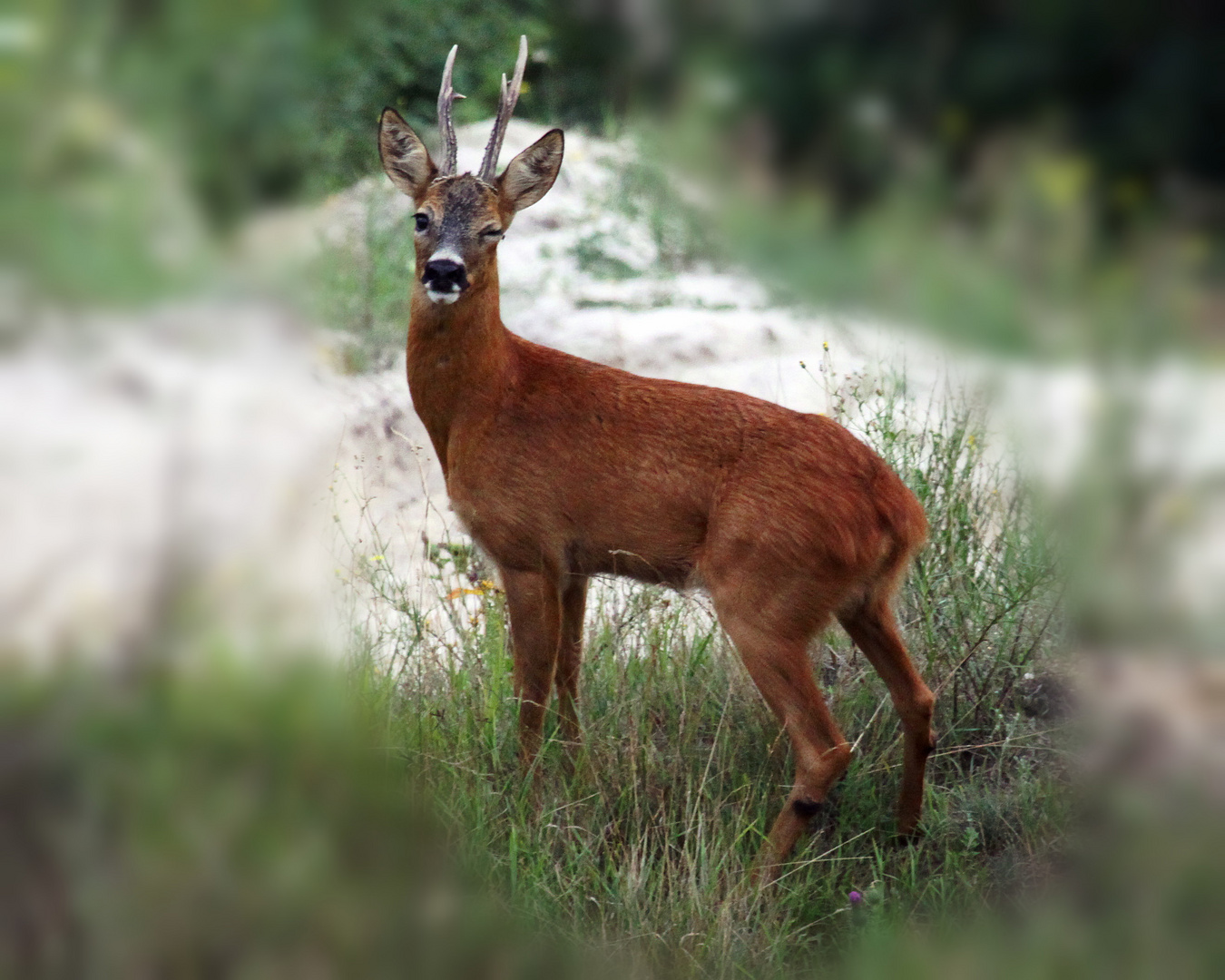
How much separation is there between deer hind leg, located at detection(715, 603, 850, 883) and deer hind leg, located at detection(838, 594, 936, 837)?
0.31 m

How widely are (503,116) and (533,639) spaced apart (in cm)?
164

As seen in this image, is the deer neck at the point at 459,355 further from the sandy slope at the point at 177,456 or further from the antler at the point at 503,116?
the sandy slope at the point at 177,456

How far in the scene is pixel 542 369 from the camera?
4.04m

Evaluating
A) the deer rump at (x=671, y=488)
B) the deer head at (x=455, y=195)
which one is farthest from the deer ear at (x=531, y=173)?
the deer rump at (x=671, y=488)

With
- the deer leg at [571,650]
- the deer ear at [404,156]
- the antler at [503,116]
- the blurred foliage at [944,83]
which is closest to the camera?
the blurred foliage at [944,83]

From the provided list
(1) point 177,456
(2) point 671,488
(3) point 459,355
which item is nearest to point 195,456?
(1) point 177,456

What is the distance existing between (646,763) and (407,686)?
33.3 inches

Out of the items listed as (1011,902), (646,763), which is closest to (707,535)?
(646,763)

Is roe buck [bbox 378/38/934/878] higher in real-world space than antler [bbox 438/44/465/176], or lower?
lower

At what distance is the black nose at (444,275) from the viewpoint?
3518 mm

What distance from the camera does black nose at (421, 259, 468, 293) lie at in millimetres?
3518

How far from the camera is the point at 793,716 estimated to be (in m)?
3.59

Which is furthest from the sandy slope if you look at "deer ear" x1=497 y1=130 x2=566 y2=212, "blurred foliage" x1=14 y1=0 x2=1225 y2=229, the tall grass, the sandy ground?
"deer ear" x1=497 y1=130 x2=566 y2=212

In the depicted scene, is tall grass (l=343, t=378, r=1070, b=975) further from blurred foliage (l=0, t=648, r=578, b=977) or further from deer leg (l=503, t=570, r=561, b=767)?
blurred foliage (l=0, t=648, r=578, b=977)
